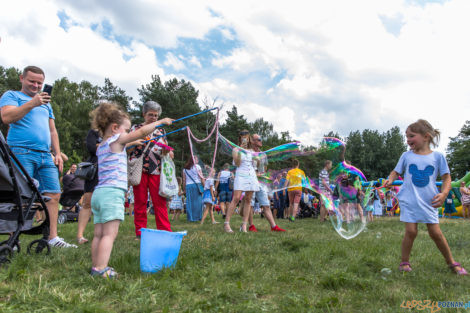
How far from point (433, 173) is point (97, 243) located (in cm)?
345

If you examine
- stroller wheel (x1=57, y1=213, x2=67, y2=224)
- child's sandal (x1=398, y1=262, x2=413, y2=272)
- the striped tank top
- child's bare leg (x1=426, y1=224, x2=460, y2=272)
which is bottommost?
stroller wheel (x1=57, y1=213, x2=67, y2=224)

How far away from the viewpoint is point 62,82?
45906mm

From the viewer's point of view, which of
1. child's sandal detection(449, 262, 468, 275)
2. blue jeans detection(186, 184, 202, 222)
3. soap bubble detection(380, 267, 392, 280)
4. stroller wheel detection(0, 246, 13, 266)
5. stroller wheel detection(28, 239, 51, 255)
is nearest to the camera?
stroller wheel detection(0, 246, 13, 266)

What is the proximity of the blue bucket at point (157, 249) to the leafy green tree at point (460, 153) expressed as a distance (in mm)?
55769

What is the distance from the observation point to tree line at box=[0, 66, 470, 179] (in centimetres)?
678

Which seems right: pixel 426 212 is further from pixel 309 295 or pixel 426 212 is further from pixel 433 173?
pixel 309 295

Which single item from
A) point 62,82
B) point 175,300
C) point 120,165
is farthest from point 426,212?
point 62,82

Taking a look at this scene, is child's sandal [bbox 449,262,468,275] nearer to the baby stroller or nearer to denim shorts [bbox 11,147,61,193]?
the baby stroller

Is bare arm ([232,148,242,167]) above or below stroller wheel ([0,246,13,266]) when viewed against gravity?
above

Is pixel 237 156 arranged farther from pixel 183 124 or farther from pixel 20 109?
pixel 183 124

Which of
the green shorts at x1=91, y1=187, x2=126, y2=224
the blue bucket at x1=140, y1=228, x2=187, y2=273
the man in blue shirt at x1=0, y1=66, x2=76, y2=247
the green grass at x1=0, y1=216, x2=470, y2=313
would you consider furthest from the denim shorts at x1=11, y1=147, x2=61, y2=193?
the blue bucket at x1=140, y1=228, x2=187, y2=273

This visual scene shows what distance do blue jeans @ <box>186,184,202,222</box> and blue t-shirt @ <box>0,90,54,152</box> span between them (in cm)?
640

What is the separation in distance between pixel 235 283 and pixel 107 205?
4.17ft

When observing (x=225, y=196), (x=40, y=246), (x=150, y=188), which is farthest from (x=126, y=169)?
(x=225, y=196)
